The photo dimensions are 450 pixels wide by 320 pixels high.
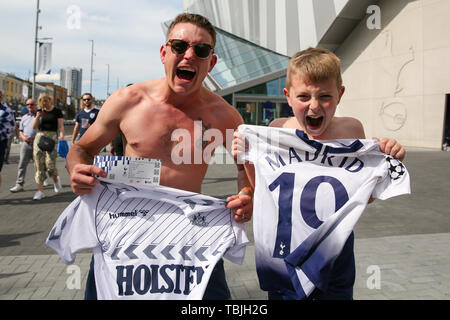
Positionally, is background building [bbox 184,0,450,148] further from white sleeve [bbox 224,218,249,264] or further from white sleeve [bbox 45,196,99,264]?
white sleeve [bbox 45,196,99,264]

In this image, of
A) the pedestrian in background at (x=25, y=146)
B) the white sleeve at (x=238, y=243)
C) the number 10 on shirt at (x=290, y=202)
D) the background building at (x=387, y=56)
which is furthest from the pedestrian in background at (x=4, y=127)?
the background building at (x=387, y=56)

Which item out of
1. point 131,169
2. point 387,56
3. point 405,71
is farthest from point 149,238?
point 387,56

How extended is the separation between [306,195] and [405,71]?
65.1 feet

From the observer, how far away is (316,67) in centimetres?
191

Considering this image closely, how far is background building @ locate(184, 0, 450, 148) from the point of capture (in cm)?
1778

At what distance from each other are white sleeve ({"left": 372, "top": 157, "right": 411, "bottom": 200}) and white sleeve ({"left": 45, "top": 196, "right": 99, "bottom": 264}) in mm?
1659

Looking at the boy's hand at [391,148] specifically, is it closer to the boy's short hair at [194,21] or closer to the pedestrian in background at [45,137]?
the boy's short hair at [194,21]

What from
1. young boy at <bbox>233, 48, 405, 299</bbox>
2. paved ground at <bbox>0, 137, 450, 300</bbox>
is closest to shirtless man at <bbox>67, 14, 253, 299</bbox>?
young boy at <bbox>233, 48, 405, 299</bbox>

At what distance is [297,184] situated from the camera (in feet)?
6.70

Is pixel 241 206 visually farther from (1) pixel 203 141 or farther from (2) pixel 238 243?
(1) pixel 203 141

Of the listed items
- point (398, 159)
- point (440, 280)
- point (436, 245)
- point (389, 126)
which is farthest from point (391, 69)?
point (398, 159)

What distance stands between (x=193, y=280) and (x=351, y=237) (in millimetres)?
947

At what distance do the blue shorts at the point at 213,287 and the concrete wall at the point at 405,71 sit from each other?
19.2 m
